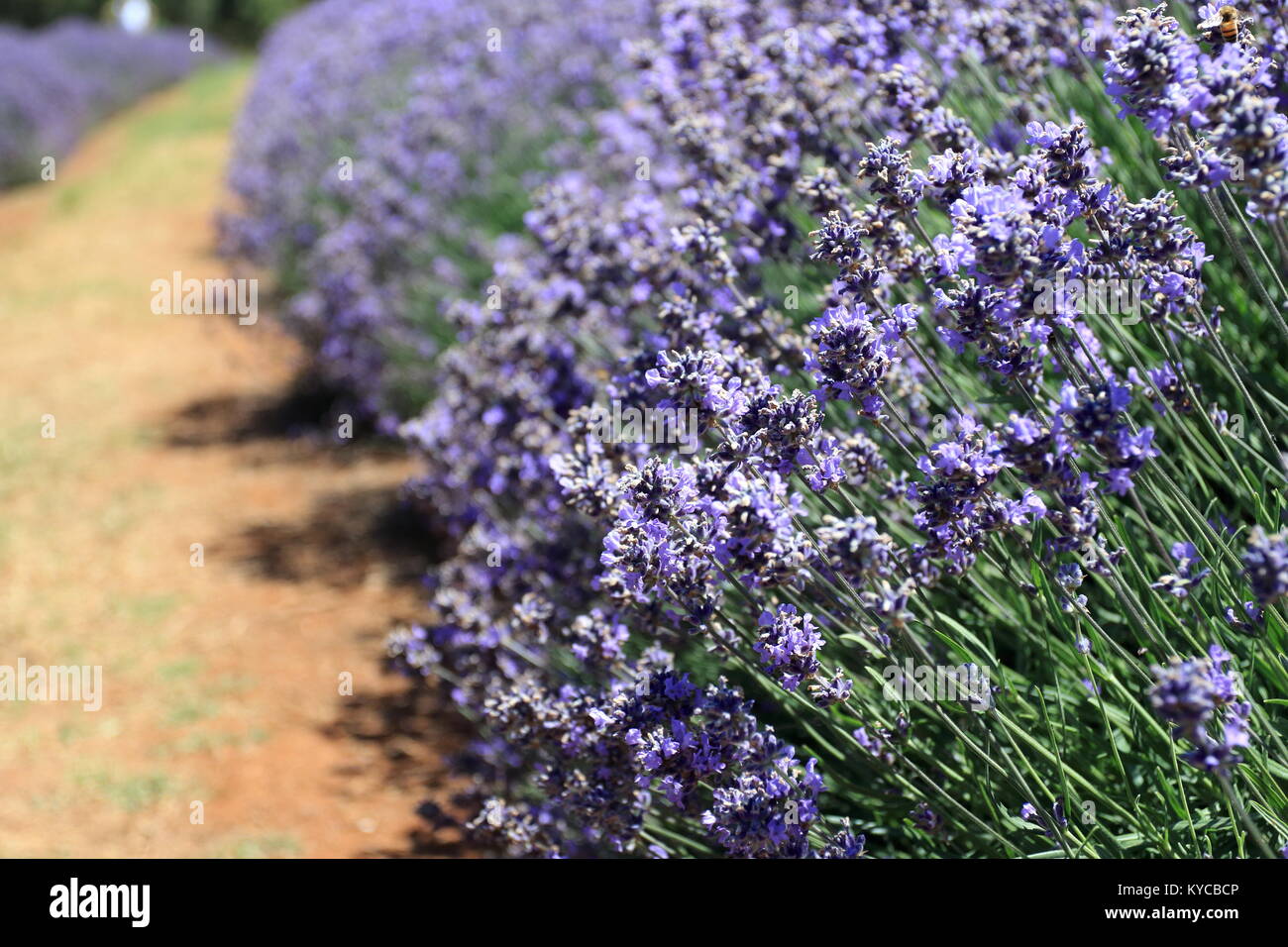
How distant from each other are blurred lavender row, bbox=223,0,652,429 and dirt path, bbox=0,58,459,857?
2.32ft

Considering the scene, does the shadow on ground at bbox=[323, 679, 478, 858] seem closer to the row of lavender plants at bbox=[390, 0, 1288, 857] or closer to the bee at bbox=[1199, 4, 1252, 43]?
the row of lavender plants at bbox=[390, 0, 1288, 857]

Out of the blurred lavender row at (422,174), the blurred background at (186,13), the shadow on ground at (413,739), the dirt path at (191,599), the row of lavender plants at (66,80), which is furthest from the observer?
the blurred background at (186,13)

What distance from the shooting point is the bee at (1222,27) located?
1.81m

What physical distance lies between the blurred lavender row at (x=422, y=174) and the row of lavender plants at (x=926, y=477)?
10.1 ft

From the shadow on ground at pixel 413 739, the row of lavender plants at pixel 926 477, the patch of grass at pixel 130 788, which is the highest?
the row of lavender plants at pixel 926 477

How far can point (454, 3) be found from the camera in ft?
29.0

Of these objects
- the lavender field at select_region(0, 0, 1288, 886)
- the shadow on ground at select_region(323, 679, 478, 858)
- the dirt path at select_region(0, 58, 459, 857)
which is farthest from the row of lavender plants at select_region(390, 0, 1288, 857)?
the dirt path at select_region(0, 58, 459, 857)

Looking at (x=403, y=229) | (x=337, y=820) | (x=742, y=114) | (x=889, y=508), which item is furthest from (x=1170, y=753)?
(x=403, y=229)

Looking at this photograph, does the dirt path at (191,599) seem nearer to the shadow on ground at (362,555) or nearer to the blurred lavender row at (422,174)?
the shadow on ground at (362,555)

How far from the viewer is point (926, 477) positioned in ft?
7.62

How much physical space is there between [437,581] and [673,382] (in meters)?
2.29

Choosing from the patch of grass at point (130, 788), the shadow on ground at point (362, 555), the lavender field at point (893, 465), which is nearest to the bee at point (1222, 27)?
the lavender field at point (893, 465)

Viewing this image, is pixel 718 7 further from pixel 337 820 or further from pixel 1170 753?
pixel 337 820
